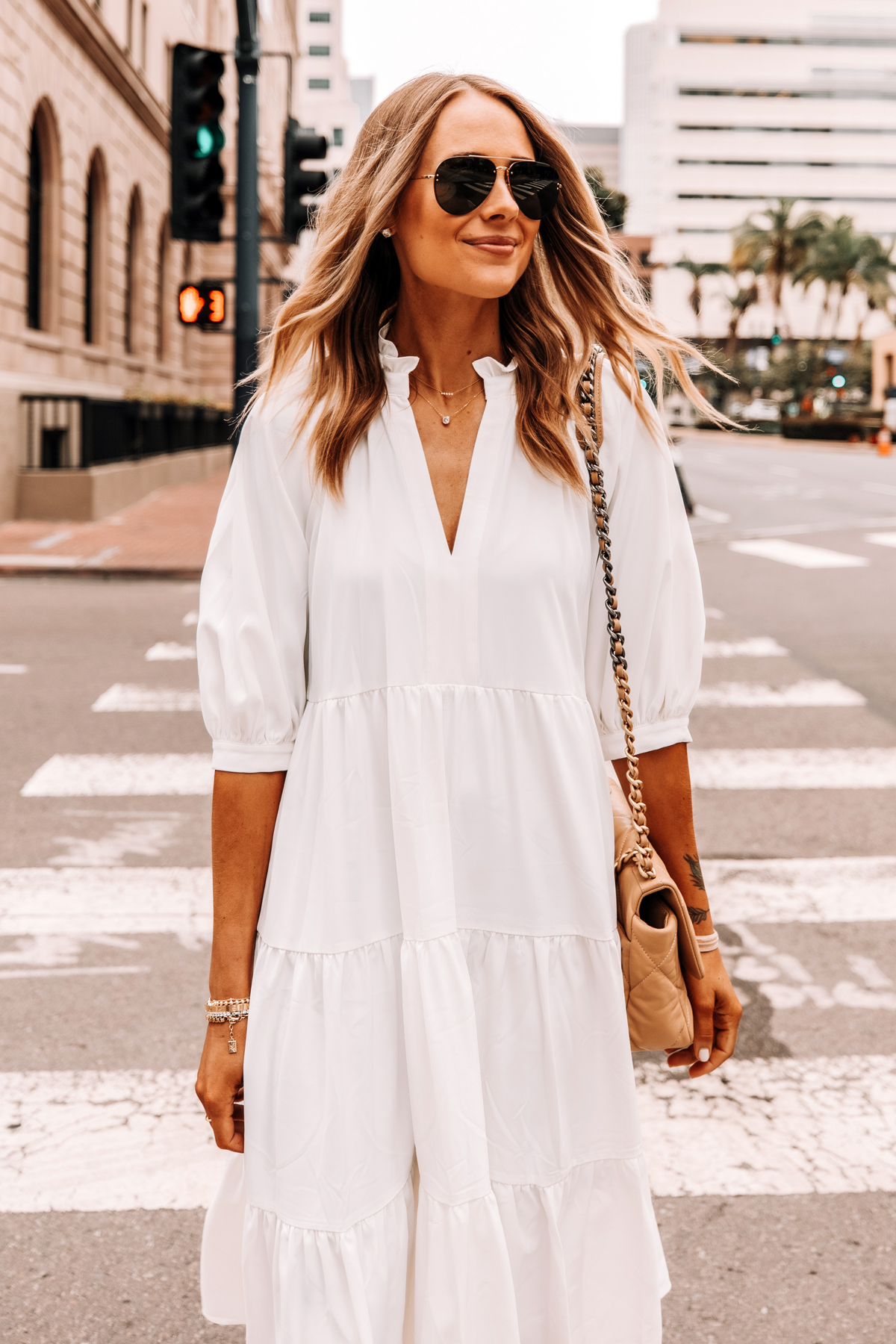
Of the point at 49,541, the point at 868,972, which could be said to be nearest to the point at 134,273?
the point at 49,541

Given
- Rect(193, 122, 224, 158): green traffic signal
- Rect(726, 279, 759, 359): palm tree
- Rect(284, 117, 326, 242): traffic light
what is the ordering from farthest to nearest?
Rect(726, 279, 759, 359): palm tree, Rect(284, 117, 326, 242): traffic light, Rect(193, 122, 224, 158): green traffic signal

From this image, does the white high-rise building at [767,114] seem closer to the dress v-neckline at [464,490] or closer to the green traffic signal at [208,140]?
the green traffic signal at [208,140]

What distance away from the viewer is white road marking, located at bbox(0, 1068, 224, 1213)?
317 cm

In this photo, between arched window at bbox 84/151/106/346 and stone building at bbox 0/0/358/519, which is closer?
stone building at bbox 0/0/358/519

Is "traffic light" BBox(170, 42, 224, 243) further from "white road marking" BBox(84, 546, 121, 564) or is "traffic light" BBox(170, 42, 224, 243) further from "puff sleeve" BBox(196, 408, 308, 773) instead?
"puff sleeve" BBox(196, 408, 308, 773)

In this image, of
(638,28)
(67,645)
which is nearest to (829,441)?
(67,645)

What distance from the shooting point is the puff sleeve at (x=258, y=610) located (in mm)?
1847

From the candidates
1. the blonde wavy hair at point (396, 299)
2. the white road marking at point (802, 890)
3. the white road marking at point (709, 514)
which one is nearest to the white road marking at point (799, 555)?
the white road marking at point (709, 514)

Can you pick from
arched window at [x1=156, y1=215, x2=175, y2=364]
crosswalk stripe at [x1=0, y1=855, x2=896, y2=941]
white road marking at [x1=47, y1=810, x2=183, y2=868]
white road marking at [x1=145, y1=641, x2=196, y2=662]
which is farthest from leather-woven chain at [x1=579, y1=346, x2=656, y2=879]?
arched window at [x1=156, y1=215, x2=175, y2=364]

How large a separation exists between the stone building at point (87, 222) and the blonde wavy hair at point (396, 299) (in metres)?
13.3

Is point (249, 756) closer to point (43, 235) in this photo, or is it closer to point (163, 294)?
point (43, 235)

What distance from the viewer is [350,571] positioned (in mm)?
1817

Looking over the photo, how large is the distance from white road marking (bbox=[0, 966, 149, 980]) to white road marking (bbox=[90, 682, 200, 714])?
3624mm

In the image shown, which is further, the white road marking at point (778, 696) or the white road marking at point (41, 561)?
the white road marking at point (41, 561)
